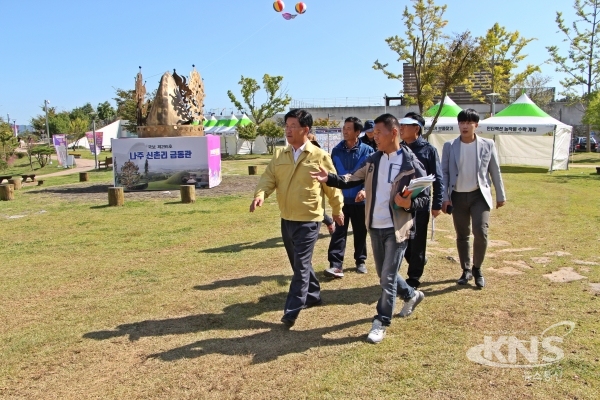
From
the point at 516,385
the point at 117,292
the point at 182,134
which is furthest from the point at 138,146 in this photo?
the point at 516,385

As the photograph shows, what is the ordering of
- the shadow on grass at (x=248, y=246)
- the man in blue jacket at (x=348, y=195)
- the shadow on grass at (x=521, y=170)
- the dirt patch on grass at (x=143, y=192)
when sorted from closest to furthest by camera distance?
the man in blue jacket at (x=348, y=195), the shadow on grass at (x=248, y=246), the dirt patch on grass at (x=143, y=192), the shadow on grass at (x=521, y=170)

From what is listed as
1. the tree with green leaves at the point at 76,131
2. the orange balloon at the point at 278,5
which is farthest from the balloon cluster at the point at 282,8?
the tree with green leaves at the point at 76,131

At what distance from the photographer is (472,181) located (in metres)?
5.02

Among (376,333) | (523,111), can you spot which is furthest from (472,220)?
(523,111)

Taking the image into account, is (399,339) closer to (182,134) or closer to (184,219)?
(184,219)

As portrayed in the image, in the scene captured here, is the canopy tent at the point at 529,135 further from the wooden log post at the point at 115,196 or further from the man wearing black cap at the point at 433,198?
the man wearing black cap at the point at 433,198

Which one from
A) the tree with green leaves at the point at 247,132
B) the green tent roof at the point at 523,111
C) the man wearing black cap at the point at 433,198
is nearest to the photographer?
the man wearing black cap at the point at 433,198

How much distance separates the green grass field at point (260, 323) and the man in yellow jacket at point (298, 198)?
38 cm

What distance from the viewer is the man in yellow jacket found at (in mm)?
4168

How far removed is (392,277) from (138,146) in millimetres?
12491

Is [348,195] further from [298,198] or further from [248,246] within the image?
[248,246]

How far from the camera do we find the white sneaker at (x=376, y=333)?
381 cm

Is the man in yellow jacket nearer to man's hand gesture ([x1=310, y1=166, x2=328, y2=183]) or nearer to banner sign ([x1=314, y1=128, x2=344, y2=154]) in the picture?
man's hand gesture ([x1=310, y1=166, x2=328, y2=183])

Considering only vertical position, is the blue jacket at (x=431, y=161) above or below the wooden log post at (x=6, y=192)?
above
